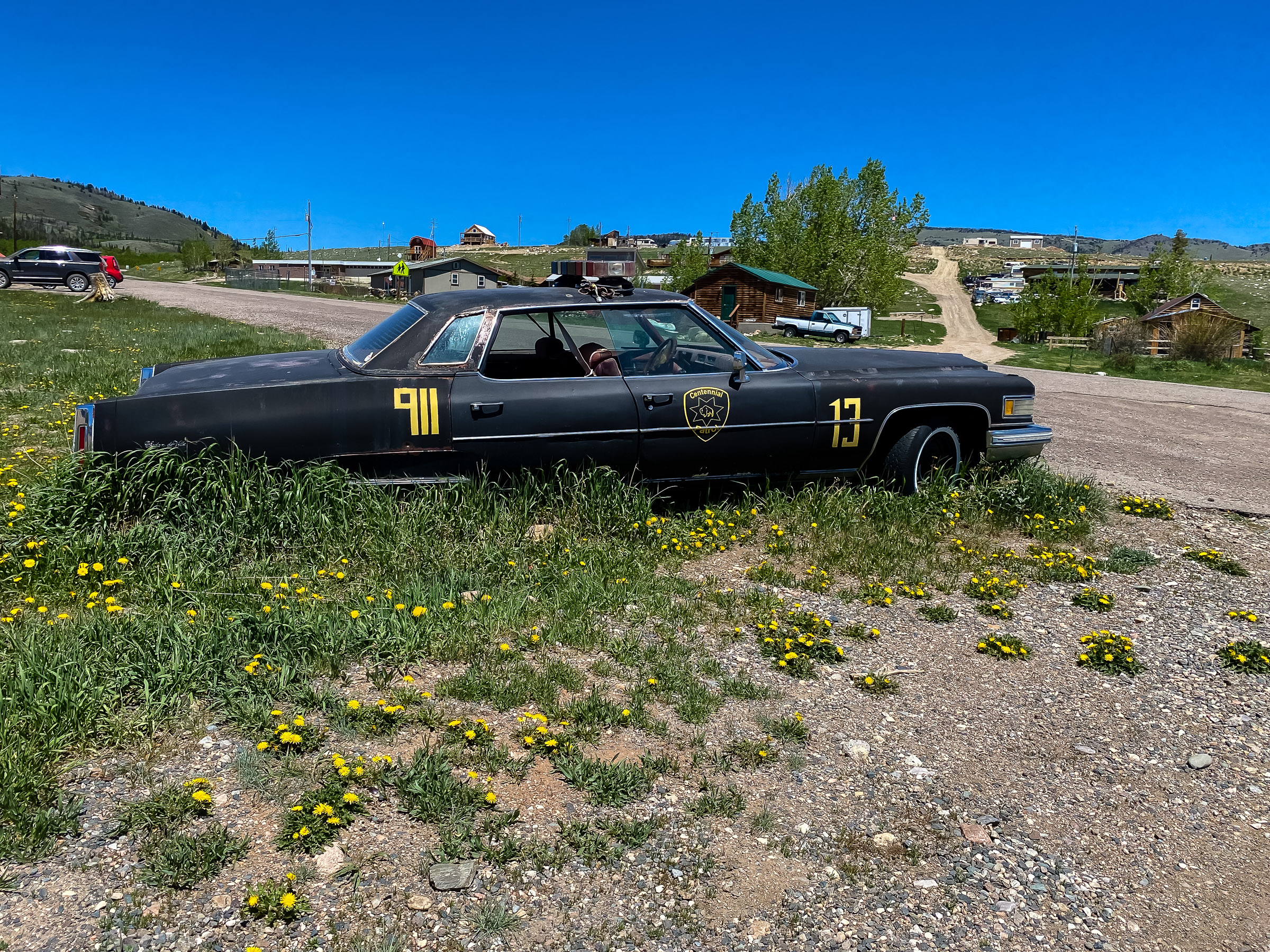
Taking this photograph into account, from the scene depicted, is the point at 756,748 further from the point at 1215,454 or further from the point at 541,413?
the point at 1215,454

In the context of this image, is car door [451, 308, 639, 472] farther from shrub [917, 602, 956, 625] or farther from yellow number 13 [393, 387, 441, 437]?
shrub [917, 602, 956, 625]

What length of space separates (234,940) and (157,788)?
2.53 ft

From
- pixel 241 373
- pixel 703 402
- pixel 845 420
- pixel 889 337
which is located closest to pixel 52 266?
pixel 889 337

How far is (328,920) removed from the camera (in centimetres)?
228

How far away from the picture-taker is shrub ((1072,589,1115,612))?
4.66 meters

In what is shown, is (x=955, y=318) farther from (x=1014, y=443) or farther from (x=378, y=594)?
(x=378, y=594)

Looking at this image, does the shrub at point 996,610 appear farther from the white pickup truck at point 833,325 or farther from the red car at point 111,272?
the red car at point 111,272

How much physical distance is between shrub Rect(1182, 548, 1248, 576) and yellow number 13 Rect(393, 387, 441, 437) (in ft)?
15.6

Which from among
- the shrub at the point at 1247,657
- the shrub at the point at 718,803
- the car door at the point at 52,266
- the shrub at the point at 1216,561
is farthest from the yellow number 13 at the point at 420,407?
the car door at the point at 52,266

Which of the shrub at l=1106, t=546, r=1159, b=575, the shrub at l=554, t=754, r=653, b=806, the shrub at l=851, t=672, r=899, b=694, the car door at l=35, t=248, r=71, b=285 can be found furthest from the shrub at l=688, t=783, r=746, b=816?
the car door at l=35, t=248, r=71, b=285

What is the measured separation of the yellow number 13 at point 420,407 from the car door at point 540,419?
0.35ft

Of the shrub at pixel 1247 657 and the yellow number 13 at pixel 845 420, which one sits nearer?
the shrub at pixel 1247 657

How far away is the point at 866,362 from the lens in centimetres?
615

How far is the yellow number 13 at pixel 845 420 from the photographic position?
18.6ft
